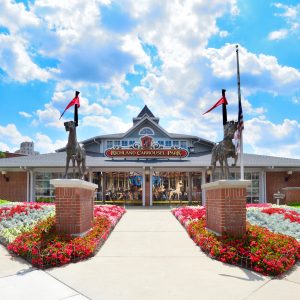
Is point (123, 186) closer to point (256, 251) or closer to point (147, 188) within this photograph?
point (147, 188)

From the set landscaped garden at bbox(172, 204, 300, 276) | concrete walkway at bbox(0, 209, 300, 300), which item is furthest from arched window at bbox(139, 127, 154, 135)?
concrete walkway at bbox(0, 209, 300, 300)

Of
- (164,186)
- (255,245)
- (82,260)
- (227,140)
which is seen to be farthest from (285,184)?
(82,260)

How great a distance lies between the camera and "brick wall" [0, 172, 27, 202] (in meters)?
23.0

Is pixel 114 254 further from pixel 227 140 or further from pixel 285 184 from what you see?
pixel 285 184

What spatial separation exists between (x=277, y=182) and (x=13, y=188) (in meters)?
18.1

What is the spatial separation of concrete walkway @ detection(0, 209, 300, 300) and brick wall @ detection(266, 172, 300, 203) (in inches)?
659

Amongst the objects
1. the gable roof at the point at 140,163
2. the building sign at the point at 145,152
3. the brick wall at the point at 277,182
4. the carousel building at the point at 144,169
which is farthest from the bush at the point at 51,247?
the brick wall at the point at 277,182

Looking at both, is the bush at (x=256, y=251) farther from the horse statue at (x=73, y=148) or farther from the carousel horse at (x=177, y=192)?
the carousel horse at (x=177, y=192)

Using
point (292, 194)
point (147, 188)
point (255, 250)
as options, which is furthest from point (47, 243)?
point (292, 194)

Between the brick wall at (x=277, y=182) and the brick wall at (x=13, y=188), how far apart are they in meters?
16.6

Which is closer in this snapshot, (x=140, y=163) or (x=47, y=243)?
(x=47, y=243)

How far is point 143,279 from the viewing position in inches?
223

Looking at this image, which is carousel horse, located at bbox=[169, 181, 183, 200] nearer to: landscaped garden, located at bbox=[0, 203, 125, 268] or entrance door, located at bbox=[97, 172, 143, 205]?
entrance door, located at bbox=[97, 172, 143, 205]

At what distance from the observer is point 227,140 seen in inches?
356
